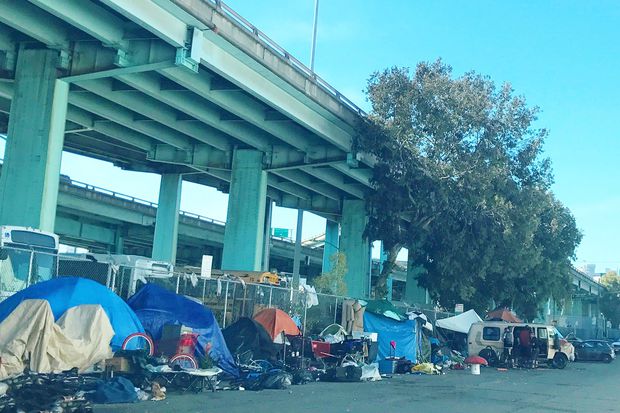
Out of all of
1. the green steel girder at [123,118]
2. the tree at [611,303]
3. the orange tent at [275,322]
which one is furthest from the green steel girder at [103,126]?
the tree at [611,303]

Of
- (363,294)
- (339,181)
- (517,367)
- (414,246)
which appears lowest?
(517,367)

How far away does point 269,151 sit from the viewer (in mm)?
34281

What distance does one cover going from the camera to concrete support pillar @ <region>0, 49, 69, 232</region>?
22406mm

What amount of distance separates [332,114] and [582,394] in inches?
646

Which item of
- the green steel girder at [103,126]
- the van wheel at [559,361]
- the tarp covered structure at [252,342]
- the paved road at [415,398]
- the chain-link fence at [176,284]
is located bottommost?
the paved road at [415,398]

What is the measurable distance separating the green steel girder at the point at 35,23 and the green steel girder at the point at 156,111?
2.78 meters

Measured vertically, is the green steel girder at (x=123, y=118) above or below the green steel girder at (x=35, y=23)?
below

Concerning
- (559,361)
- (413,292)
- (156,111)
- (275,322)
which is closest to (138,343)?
(275,322)

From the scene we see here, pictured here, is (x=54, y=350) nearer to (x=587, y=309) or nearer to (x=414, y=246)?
(x=414, y=246)

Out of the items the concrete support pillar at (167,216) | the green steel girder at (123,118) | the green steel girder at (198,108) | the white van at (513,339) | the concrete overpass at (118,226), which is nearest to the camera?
the green steel girder at (198,108)

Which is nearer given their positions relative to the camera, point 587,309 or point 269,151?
point 269,151

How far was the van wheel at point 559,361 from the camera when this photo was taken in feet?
101

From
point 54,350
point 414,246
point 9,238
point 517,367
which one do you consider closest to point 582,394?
point 517,367

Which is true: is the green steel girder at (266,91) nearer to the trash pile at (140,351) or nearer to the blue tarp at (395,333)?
the trash pile at (140,351)
